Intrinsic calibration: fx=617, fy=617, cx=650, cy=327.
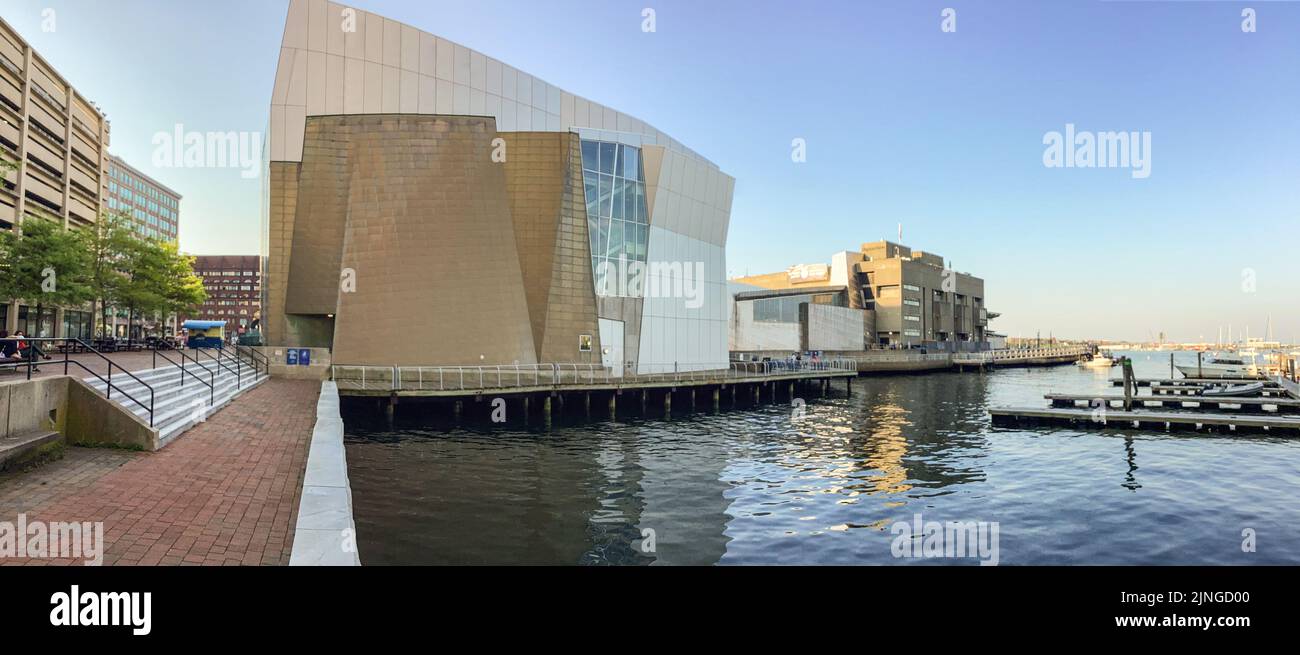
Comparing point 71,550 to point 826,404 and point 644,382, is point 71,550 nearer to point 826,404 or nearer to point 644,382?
point 644,382

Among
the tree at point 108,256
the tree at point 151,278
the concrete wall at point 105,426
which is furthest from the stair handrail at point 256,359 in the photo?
the tree at point 151,278

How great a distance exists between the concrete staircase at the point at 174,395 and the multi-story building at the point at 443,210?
10771 mm

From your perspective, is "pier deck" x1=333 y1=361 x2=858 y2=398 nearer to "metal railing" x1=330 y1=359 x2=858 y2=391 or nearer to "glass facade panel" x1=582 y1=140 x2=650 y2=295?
"metal railing" x1=330 y1=359 x2=858 y2=391

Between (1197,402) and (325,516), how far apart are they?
1974 inches

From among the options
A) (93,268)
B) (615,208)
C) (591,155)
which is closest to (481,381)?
(615,208)

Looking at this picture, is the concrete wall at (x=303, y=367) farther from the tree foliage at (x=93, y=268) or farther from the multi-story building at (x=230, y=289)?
the multi-story building at (x=230, y=289)

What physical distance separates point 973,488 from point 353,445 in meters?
20.9

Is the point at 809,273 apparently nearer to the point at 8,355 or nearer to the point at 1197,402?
the point at 1197,402

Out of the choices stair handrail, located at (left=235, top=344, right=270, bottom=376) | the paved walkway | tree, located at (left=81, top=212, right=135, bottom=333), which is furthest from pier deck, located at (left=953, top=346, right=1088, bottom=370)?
tree, located at (left=81, top=212, right=135, bottom=333)

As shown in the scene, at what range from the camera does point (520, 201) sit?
38.0 m

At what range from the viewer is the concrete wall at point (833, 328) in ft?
328

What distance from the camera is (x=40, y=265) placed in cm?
3728

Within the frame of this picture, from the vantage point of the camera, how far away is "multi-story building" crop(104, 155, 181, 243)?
123 m
